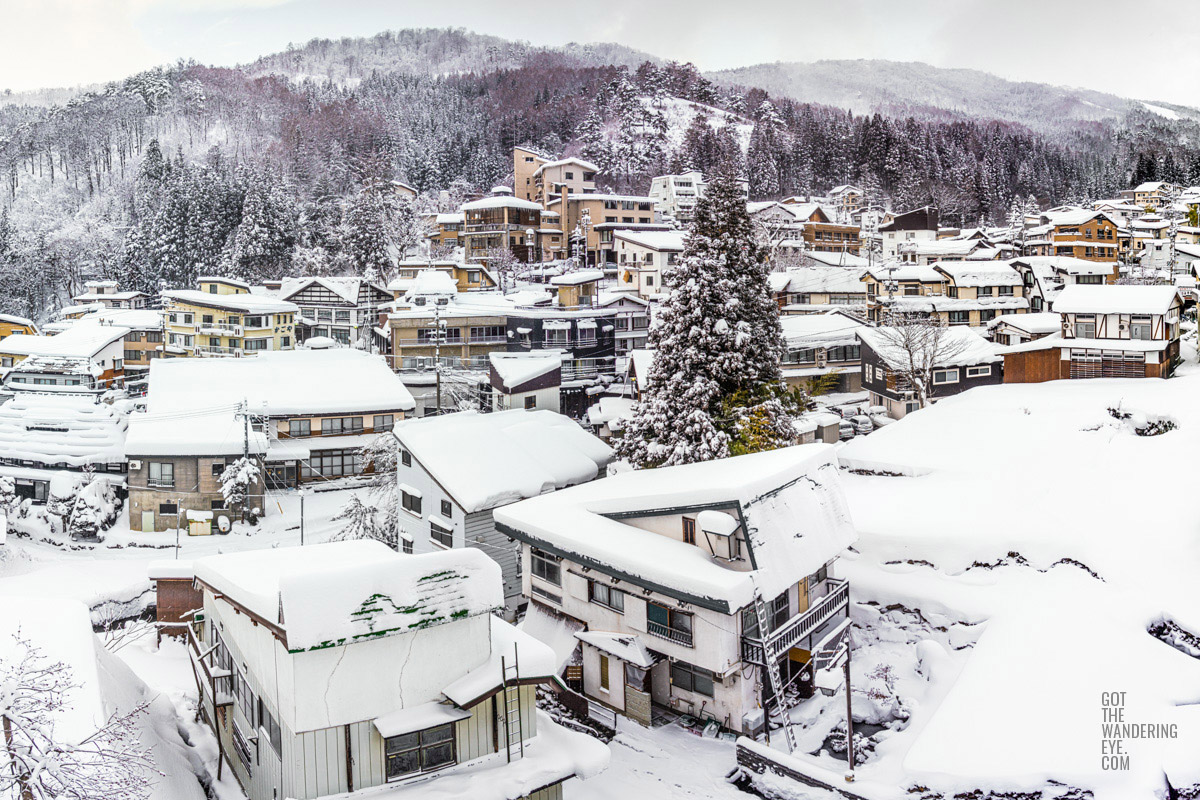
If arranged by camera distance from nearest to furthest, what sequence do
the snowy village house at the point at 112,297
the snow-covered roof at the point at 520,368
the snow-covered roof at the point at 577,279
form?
the snow-covered roof at the point at 520,368 < the snow-covered roof at the point at 577,279 < the snowy village house at the point at 112,297

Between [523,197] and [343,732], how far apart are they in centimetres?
6362

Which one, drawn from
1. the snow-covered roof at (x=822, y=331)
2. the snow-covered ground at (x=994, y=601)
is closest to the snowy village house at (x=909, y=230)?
the snow-covered roof at (x=822, y=331)

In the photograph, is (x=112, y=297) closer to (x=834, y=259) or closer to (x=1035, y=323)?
(x=834, y=259)

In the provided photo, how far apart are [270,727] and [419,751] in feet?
5.93

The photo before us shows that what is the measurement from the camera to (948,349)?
30359mm

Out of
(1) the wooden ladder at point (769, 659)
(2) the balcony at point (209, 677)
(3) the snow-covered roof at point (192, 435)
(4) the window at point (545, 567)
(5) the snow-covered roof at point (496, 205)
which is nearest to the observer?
(2) the balcony at point (209, 677)

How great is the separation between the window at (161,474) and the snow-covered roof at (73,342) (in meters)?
14.3

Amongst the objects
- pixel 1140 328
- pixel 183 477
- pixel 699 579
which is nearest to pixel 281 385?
pixel 183 477

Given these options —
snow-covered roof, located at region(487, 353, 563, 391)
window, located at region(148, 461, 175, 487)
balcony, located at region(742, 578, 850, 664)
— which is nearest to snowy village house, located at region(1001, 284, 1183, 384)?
snow-covered roof, located at region(487, 353, 563, 391)

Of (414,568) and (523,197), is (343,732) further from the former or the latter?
(523,197)

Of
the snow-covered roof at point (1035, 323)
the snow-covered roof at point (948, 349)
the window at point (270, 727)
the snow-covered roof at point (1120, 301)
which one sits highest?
the snow-covered roof at point (1120, 301)

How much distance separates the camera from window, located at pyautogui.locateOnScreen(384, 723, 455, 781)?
374 inches

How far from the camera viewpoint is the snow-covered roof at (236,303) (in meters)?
40.6

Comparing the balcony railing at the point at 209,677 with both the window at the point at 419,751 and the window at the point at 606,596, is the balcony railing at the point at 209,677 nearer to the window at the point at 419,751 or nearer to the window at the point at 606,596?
the window at the point at 419,751
